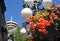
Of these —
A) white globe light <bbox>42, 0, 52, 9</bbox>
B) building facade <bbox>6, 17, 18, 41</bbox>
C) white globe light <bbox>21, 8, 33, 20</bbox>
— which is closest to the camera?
white globe light <bbox>21, 8, 33, 20</bbox>

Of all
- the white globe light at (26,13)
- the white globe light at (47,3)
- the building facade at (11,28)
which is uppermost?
the white globe light at (47,3)

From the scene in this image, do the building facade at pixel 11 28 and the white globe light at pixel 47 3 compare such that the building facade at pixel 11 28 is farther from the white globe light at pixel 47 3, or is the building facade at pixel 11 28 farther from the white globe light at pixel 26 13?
the white globe light at pixel 26 13

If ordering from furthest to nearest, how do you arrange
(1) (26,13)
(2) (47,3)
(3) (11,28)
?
1. (3) (11,28)
2. (2) (47,3)
3. (1) (26,13)

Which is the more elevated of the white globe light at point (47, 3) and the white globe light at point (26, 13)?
the white globe light at point (47, 3)

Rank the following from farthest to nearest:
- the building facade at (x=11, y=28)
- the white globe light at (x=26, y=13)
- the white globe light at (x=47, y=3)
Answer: the building facade at (x=11, y=28) < the white globe light at (x=47, y=3) < the white globe light at (x=26, y=13)

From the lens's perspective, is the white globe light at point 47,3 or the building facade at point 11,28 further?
the building facade at point 11,28

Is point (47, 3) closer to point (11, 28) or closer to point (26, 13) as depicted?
point (26, 13)

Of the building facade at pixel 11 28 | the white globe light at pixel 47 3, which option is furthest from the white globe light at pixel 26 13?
the building facade at pixel 11 28

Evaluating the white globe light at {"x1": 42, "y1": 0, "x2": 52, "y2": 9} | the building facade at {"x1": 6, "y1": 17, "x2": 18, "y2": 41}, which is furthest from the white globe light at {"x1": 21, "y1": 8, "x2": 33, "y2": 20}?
the building facade at {"x1": 6, "y1": 17, "x2": 18, "y2": 41}

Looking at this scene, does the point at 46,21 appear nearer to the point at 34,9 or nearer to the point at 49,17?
the point at 49,17

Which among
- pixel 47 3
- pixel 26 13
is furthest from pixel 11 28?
pixel 26 13

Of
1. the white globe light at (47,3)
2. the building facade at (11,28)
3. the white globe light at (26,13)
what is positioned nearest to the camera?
the white globe light at (26,13)

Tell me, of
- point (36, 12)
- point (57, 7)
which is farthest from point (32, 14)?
Result: point (57, 7)

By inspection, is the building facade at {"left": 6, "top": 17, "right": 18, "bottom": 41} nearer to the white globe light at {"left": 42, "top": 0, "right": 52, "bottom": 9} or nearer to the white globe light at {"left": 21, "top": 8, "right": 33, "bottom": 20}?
the white globe light at {"left": 42, "top": 0, "right": 52, "bottom": 9}
